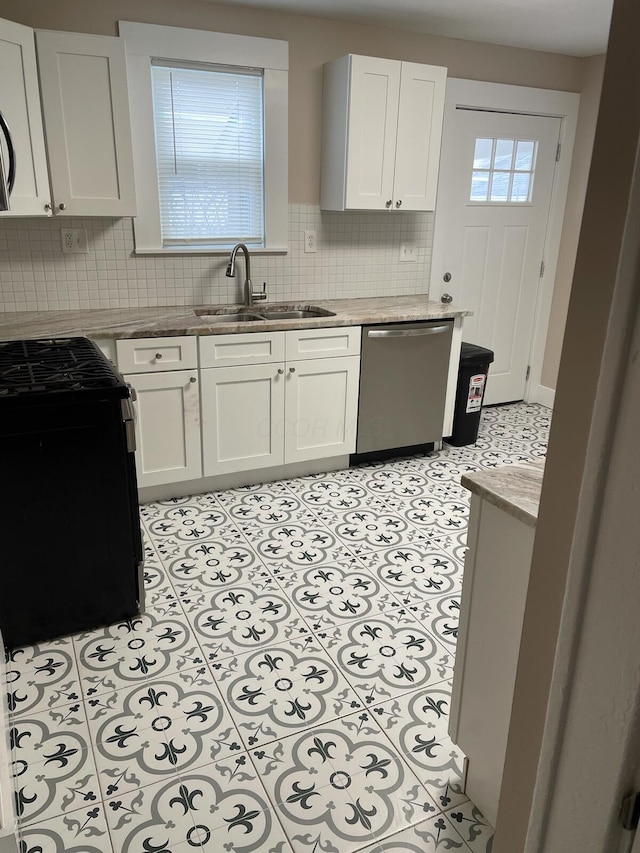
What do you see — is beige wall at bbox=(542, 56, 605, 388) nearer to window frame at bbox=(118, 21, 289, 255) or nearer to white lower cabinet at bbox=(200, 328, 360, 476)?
white lower cabinet at bbox=(200, 328, 360, 476)

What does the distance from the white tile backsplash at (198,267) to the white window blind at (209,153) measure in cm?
17

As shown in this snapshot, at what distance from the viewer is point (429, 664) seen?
2.25 metres

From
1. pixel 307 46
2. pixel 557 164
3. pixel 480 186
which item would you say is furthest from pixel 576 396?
pixel 557 164

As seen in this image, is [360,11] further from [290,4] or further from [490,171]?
[490,171]

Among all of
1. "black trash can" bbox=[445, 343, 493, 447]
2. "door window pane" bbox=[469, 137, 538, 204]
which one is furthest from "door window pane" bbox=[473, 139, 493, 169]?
"black trash can" bbox=[445, 343, 493, 447]

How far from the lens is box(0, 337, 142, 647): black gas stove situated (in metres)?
2.08

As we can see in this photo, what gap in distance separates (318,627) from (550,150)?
3.72m

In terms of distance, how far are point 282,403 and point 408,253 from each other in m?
1.48

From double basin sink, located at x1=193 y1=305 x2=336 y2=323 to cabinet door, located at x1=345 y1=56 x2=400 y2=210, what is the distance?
63 cm

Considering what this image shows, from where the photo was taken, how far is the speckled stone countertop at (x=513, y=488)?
1365mm

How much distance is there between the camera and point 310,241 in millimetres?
3859

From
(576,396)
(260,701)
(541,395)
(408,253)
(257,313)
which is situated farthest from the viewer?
(541,395)

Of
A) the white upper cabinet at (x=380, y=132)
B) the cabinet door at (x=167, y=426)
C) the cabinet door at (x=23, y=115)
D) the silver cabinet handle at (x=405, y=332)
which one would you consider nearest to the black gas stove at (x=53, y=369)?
the cabinet door at (x=167, y=426)

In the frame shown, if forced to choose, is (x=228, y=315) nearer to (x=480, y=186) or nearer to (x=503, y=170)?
(x=480, y=186)
